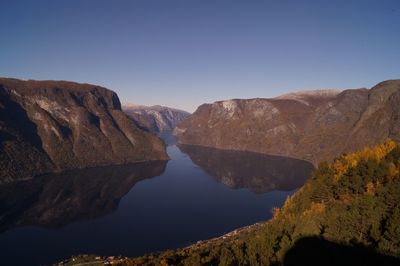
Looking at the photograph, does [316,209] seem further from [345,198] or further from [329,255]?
[329,255]

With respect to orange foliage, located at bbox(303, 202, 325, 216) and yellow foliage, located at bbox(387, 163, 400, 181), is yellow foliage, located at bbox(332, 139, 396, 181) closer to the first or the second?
yellow foliage, located at bbox(387, 163, 400, 181)

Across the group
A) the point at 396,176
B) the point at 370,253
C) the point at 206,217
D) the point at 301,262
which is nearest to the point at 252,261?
the point at 301,262

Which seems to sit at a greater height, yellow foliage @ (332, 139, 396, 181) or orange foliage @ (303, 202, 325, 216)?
yellow foliage @ (332, 139, 396, 181)

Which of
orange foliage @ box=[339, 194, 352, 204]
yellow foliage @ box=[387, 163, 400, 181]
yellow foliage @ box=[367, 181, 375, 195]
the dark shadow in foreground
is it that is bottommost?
the dark shadow in foreground

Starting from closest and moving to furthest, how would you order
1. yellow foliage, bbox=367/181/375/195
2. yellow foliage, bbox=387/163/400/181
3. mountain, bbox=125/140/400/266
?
mountain, bbox=125/140/400/266
yellow foliage, bbox=367/181/375/195
yellow foliage, bbox=387/163/400/181

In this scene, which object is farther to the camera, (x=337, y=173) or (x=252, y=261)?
(x=337, y=173)

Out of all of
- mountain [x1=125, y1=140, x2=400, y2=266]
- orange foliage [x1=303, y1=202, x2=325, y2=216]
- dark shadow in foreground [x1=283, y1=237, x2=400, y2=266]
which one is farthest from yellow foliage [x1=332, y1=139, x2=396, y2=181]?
dark shadow in foreground [x1=283, y1=237, x2=400, y2=266]

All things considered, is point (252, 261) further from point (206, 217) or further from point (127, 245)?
point (206, 217)
